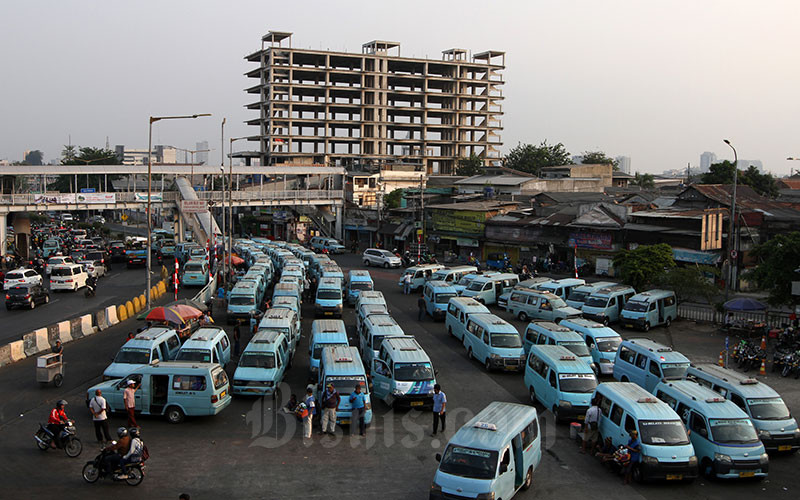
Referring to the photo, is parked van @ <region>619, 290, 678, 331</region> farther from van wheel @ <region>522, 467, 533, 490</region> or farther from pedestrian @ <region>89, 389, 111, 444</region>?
pedestrian @ <region>89, 389, 111, 444</region>

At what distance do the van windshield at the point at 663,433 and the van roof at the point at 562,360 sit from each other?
13.1ft

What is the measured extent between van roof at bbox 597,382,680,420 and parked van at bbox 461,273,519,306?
20625 millimetres

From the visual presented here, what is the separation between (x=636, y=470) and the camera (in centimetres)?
1459

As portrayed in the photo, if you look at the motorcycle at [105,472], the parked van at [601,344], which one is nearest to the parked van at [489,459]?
the motorcycle at [105,472]

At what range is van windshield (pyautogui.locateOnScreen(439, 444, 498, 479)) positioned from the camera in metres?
12.4

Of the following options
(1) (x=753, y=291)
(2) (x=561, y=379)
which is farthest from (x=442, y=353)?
(1) (x=753, y=291)

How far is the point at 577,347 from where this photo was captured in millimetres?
22781

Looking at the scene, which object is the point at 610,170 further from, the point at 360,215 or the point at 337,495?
the point at 337,495

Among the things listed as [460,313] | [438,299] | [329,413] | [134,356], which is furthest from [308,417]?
[438,299]

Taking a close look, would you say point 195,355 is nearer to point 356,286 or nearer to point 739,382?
point 739,382

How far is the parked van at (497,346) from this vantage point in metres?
23.5

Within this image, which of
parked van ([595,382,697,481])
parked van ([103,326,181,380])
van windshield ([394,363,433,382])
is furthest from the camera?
parked van ([103,326,181,380])

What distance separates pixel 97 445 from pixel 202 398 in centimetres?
262

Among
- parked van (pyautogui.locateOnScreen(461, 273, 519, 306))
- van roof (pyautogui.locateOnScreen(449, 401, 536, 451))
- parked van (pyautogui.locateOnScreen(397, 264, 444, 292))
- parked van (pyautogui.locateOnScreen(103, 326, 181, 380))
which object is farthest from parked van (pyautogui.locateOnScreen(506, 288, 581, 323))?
van roof (pyautogui.locateOnScreen(449, 401, 536, 451))
